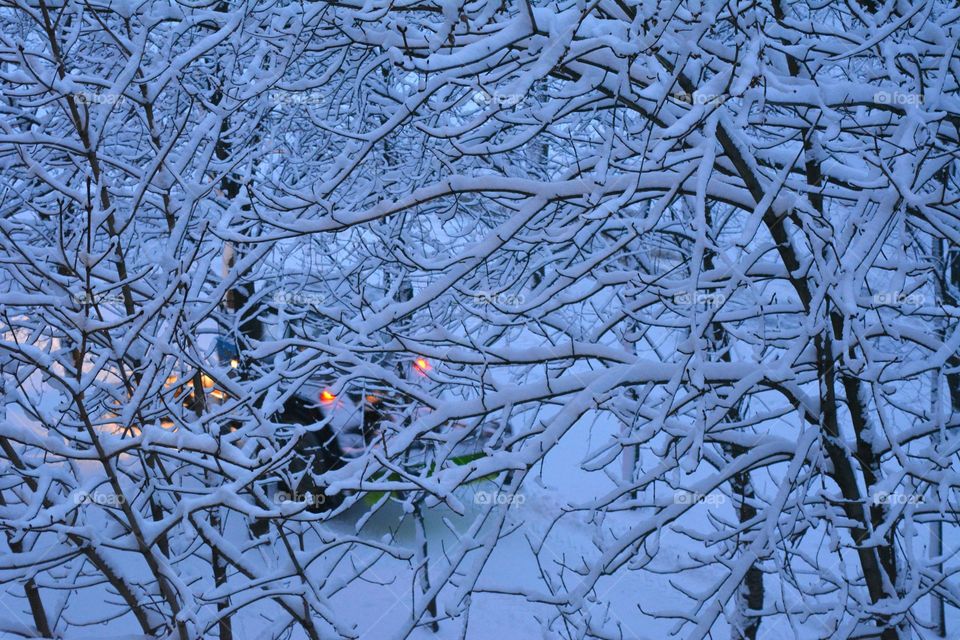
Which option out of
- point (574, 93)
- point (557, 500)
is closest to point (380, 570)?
point (557, 500)

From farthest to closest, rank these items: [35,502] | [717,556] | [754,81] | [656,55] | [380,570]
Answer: [380,570], [717,556], [656,55], [754,81], [35,502]

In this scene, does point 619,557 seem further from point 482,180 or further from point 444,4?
point 444,4

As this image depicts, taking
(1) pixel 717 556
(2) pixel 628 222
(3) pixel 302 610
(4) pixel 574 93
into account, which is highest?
(4) pixel 574 93

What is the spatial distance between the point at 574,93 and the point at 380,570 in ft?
22.2

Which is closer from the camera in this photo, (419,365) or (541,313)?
(541,313)

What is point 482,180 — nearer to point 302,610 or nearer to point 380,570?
point 302,610

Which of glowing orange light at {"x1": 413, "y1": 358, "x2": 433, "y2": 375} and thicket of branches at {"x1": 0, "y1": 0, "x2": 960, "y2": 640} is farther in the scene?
glowing orange light at {"x1": 413, "y1": 358, "x2": 433, "y2": 375}

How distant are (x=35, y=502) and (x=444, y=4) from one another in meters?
2.48

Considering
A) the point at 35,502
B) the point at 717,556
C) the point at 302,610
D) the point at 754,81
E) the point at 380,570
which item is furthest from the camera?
the point at 380,570

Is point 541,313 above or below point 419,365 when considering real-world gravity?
below

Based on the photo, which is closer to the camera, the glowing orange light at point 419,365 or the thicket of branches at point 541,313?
the thicket of branches at point 541,313

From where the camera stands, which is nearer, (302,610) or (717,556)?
(302,610)

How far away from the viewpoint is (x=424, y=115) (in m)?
7.93

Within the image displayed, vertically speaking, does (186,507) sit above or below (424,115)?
below
